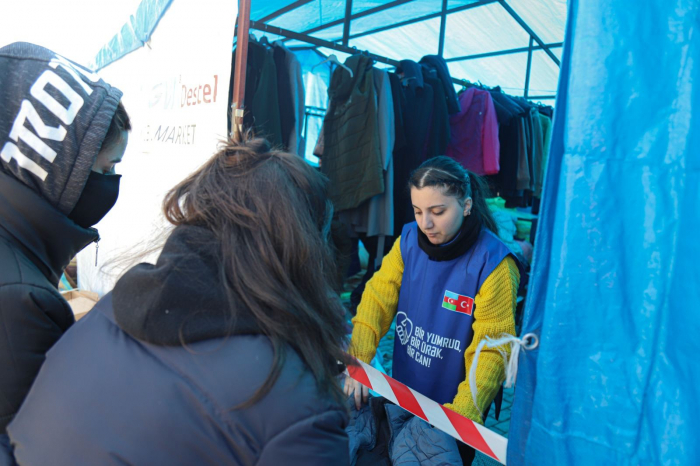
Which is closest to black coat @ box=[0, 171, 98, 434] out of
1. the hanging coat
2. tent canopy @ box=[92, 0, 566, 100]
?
the hanging coat

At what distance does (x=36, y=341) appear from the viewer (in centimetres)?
102

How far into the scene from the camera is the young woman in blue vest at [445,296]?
72.6 inches

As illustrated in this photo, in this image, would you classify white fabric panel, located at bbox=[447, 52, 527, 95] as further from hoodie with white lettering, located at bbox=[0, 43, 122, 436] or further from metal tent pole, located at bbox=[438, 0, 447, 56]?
hoodie with white lettering, located at bbox=[0, 43, 122, 436]

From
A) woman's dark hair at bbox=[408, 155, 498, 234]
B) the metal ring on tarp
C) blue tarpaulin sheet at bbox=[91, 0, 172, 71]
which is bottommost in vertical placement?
the metal ring on tarp

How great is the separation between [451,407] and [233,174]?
51.3 inches

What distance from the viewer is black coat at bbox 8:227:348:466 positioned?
29.2 inches

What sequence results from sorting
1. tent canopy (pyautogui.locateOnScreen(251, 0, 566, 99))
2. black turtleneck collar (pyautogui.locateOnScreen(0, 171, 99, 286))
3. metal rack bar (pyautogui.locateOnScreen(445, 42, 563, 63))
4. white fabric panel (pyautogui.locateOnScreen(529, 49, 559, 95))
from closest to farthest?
black turtleneck collar (pyautogui.locateOnScreen(0, 171, 99, 286)), tent canopy (pyautogui.locateOnScreen(251, 0, 566, 99)), metal rack bar (pyautogui.locateOnScreen(445, 42, 563, 63)), white fabric panel (pyautogui.locateOnScreen(529, 49, 559, 95))

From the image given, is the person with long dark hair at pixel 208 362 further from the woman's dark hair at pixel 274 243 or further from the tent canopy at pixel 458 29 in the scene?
the tent canopy at pixel 458 29

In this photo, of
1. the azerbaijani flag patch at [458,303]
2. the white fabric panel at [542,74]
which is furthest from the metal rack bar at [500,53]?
the azerbaijani flag patch at [458,303]

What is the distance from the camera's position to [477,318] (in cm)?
188

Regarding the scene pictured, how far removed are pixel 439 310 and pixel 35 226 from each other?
1.49 meters

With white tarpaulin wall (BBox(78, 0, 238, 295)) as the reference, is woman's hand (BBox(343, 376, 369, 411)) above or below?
below

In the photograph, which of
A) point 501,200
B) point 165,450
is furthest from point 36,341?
point 501,200

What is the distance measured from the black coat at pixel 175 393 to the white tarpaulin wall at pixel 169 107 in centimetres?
97
